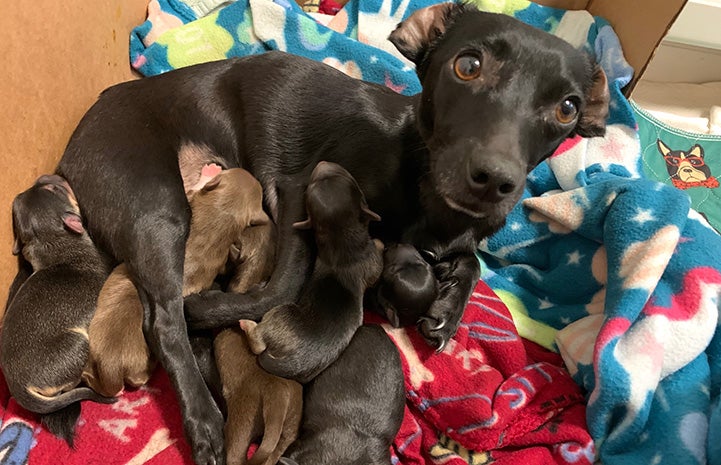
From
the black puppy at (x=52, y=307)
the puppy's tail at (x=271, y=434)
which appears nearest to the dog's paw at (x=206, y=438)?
the puppy's tail at (x=271, y=434)

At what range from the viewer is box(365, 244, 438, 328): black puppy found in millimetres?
1723

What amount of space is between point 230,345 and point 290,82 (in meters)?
0.82

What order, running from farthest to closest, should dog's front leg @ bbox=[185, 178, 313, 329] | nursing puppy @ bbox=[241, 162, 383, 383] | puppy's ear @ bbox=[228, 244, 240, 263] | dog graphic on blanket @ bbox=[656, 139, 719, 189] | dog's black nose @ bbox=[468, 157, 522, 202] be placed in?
dog graphic on blanket @ bbox=[656, 139, 719, 189] < puppy's ear @ bbox=[228, 244, 240, 263] < dog's front leg @ bbox=[185, 178, 313, 329] < nursing puppy @ bbox=[241, 162, 383, 383] < dog's black nose @ bbox=[468, 157, 522, 202]

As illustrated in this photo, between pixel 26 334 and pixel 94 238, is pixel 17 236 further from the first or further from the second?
pixel 26 334

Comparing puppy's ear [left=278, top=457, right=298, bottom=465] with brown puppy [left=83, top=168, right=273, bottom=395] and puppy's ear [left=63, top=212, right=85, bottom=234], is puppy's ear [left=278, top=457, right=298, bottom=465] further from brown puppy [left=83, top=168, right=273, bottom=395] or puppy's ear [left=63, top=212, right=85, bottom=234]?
puppy's ear [left=63, top=212, right=85, bottom=234]

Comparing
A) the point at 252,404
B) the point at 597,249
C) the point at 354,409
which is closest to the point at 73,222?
the point at 252,404

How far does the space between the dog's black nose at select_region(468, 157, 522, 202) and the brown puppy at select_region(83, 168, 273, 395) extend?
0.73m

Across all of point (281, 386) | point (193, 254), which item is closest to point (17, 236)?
point (193, 254)

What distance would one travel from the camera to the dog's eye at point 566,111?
1502 mm

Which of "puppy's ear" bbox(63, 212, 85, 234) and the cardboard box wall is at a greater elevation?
the cardboard box wall

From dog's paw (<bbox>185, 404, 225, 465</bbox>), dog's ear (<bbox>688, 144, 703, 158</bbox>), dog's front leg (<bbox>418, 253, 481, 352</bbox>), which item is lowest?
dog's paw (<bbox>185, 404, 225, 465</bbox>)

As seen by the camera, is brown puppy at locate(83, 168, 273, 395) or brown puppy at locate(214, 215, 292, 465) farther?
brown puppy at locate(83, 168, 273, 395)

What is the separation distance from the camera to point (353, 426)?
59.4 inches

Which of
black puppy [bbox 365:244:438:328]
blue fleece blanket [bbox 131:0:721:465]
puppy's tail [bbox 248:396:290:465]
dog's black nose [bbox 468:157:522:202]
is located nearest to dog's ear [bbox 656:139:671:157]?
blue fleece blanket [bbox 131:0:721:465]
